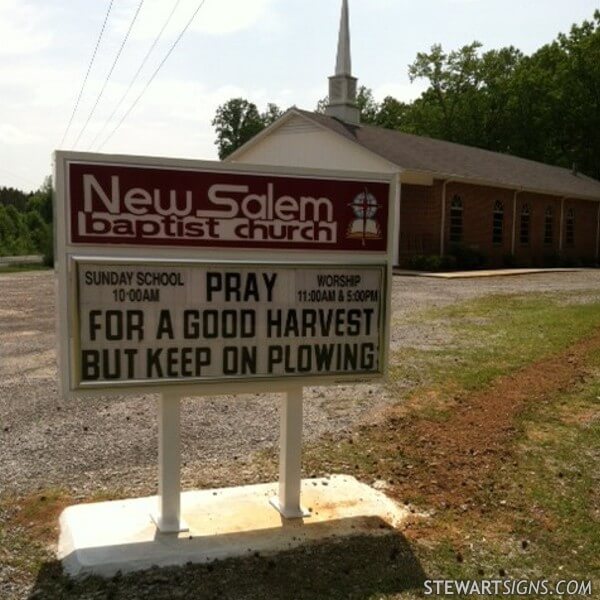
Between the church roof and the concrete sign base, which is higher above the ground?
the church roof

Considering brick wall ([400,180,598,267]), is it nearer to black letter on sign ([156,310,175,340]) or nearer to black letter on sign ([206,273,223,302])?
black letter on sign ([206,273,223,302])

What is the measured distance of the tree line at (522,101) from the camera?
4925 centimetres

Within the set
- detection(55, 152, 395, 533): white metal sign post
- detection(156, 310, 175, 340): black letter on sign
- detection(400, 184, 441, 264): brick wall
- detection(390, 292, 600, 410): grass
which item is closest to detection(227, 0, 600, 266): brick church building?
detection(400, 184, 441, 264): brick wall

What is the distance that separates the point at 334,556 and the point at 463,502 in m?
1.24

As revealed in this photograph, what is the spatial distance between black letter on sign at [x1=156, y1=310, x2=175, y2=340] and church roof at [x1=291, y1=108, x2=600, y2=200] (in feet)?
71.2

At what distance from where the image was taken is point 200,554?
158 inches

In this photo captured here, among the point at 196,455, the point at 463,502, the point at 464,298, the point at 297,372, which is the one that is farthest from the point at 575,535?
the point at 464,298

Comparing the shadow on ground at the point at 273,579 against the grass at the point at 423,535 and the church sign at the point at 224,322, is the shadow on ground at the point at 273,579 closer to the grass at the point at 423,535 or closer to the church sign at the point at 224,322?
the grass at the point at 423,535

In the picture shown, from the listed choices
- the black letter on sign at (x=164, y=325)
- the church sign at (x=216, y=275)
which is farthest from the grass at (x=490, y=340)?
the black letter on sign at (x=164, y=325)

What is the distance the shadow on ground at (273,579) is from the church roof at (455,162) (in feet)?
72.0

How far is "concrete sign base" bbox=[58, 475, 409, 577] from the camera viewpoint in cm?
A: 396

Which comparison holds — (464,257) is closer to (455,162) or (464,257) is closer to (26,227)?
(455,162)

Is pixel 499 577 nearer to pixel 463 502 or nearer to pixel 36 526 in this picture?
pixel 463 502

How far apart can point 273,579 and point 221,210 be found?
2119 millimetres
